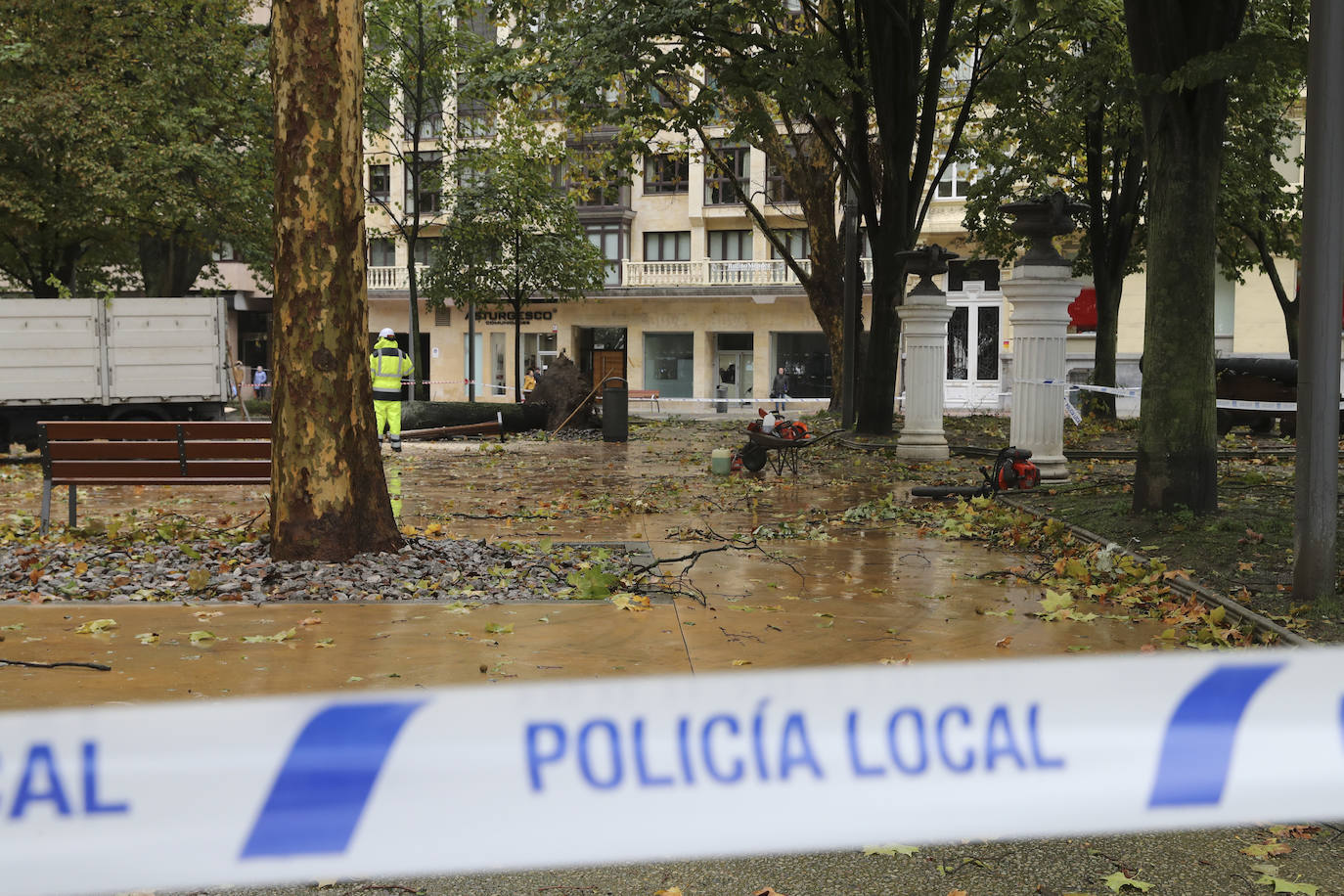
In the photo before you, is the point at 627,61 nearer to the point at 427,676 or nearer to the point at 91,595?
the point at 91,595

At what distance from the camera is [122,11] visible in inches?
1025

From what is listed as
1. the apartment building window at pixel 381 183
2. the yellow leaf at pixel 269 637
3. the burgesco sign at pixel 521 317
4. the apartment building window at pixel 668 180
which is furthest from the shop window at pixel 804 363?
the yellow leaf at pixel 269 637

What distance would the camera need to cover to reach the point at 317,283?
7645mm

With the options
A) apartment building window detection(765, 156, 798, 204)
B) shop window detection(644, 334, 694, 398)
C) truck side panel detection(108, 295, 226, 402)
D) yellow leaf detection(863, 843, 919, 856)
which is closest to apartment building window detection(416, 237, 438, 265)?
shop window detection(644, 334, 694, 398)

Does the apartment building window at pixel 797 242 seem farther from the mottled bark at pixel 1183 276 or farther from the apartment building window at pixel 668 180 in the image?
the mottled bark at pixel 1183 276

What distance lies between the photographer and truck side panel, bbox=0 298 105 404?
858 inches

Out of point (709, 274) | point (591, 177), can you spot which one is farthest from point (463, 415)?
point (709, 274)

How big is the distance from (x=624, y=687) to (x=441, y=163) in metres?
35.4

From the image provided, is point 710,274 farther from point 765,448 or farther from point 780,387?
point 765,448

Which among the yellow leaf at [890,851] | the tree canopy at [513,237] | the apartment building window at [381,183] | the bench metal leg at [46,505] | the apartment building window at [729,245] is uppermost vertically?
the apartment building window at [381,183]

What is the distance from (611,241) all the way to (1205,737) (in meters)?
50.9

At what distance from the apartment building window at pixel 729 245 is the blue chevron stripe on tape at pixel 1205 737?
4894 cm

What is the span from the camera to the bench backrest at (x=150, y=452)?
9.73 meters

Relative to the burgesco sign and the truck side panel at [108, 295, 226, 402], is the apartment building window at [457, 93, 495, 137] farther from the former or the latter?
the burgesco sign
